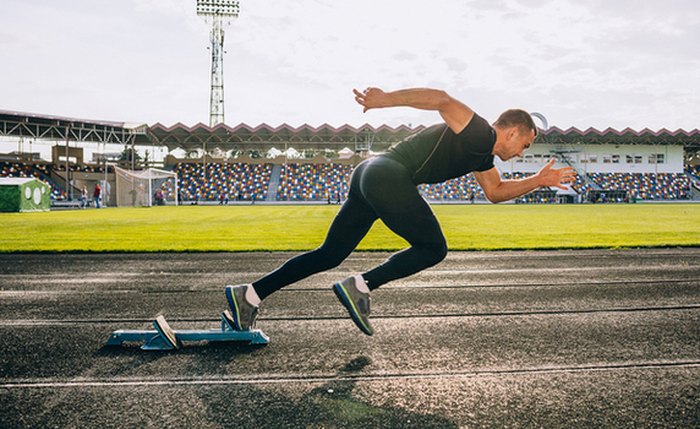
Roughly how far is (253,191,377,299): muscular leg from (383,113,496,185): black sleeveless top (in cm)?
48

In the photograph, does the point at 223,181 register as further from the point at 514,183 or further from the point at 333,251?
the point at 514,183

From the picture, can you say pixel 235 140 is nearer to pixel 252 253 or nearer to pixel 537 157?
pixel 537 157

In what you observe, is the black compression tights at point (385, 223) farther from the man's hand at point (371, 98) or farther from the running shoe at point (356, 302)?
the man's hand at point (371, 98)

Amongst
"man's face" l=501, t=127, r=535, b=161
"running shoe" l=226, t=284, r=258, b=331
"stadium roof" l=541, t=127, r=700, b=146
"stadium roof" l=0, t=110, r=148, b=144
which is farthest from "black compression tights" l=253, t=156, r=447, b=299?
"stadium roof" l=541, t=127, r=700, b=146

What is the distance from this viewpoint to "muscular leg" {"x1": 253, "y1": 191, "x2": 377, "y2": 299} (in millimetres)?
3504

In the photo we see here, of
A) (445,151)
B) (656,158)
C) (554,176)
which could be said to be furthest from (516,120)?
(656,158)

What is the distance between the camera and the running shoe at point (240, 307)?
3.48m

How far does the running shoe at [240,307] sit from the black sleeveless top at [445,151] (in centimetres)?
153

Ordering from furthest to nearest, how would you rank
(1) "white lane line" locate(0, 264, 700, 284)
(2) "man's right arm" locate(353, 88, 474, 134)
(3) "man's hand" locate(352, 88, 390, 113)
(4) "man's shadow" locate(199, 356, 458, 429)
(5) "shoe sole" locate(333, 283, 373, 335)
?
1. (1) "white lane line" locate(0, 264, 700, 284)
2. (5) "shoe sole" locate(333, 283, 373, 335)
3. (3) "man's hand" locate(352, 88, 390, 113)
4. (2) "man's right arm" locate(353, 88, 474, 134)
5. (4) "man's shadow" locate(199, 356, 458, 429)

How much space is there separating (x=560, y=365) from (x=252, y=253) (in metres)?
7.61

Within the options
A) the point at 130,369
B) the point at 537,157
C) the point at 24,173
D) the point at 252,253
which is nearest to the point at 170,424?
the point at 130,369

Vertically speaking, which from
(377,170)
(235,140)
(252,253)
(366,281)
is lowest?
(252,253)

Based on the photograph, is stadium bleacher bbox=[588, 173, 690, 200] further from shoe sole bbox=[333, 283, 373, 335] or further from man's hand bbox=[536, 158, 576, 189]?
shoe sole bbox=[333, 283, 373, 335]

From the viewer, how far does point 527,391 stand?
267cm
